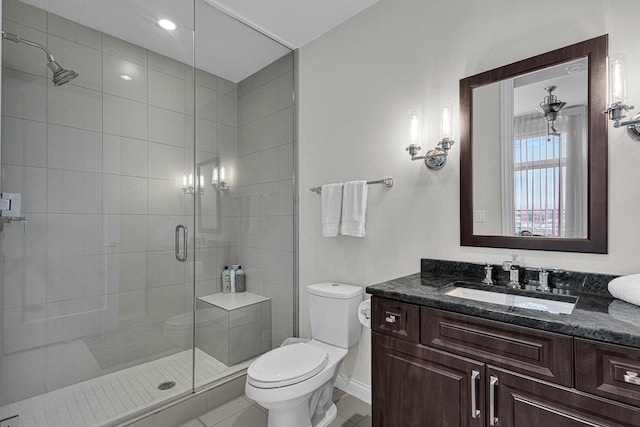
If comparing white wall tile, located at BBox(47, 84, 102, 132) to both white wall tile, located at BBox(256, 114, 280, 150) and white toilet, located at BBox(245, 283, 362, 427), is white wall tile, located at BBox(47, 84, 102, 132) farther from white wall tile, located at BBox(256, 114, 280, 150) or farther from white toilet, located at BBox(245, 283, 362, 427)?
white toilet, located at BBox(245, 283, 362, 427)

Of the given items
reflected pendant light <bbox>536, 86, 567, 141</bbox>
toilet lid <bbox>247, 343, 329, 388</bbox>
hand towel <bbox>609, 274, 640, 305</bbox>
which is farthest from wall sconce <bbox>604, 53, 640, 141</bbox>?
toilet lid <bbox>247, 343, 329, 388</bbox>

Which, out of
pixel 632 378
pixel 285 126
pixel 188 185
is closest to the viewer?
pixel 632 378

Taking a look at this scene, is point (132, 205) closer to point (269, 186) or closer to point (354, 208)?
point (269, 186)

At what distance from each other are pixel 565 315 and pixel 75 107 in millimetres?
2403

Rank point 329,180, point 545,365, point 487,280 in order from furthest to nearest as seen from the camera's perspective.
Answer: point 329,180
point 487,280
point 545,365

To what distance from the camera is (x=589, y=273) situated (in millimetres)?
1293

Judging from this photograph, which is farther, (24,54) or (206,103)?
(206,103)

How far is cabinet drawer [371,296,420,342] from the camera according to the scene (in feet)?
4.13

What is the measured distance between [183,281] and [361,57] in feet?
6.35

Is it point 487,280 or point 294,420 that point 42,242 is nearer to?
point 294,420

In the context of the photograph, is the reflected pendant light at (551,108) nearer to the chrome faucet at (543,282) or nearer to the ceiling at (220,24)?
the chrome faucet at (543,282)

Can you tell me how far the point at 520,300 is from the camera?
4.37ft

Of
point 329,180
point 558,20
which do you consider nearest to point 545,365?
point 558,20

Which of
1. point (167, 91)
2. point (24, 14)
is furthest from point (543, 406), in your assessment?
point (24, 14)
